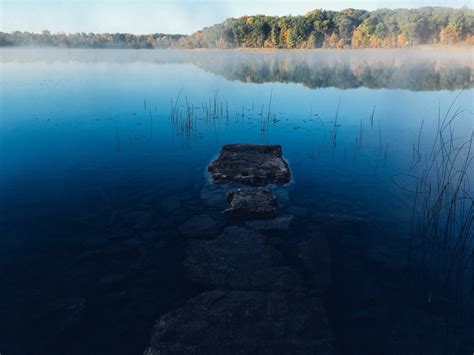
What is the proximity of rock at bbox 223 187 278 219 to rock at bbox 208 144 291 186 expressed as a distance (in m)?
1.38

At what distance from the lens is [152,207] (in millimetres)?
9102

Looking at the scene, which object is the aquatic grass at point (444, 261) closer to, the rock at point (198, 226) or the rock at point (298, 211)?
the rock at point (298, 211)

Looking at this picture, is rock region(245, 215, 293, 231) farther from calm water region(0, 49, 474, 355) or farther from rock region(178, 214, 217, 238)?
rock region(178, 214, 217, 238)

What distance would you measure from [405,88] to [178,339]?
97.8 ft

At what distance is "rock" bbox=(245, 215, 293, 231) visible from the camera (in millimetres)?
8064

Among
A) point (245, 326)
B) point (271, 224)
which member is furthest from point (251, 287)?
point (271, 224)

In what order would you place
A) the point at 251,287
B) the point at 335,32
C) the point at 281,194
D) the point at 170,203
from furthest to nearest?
the point at 335,32 < the point at 281,194 < the point at 170,203 < the point at 251,287

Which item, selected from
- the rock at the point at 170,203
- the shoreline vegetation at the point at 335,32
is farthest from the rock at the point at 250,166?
the shoreline vegetation at the point at 335,32

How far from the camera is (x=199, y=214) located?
8.77m

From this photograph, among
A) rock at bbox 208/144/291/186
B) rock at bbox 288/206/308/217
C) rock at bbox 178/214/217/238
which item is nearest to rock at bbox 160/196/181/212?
rock at bbox 178/214/217/238

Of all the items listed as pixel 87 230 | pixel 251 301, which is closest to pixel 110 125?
pixel 87 230

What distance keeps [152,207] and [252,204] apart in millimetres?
2714

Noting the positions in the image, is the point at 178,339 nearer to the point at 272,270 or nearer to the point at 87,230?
the point at 272,270

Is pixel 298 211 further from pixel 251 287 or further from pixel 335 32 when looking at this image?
pixel 335 32
